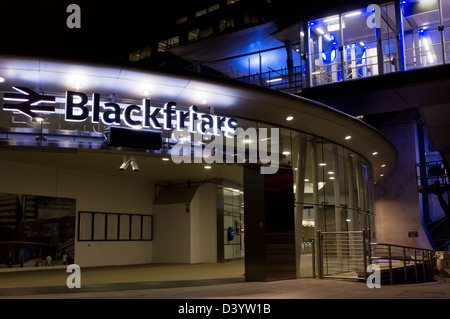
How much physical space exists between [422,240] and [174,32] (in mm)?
28946

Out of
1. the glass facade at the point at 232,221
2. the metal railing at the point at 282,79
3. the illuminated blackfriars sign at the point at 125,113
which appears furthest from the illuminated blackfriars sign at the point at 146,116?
the metal railing at the point at 282,79

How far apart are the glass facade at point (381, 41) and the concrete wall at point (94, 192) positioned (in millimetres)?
9710

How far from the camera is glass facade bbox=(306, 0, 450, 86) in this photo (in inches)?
716

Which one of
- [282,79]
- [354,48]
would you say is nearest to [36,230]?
[354,48]

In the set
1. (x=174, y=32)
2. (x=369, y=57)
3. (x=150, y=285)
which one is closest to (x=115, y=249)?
(x=150, y=285)

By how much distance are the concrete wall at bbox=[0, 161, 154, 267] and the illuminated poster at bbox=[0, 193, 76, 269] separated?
34cm

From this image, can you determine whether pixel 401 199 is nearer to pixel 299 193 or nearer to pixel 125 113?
pixel 299 193

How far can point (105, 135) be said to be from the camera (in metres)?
13.0

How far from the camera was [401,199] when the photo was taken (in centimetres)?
3816

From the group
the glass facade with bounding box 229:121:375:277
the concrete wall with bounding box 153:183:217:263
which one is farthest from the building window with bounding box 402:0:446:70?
the concrete wall with bounding box 153:183:217:263

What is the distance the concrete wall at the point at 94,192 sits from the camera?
18.7 m
